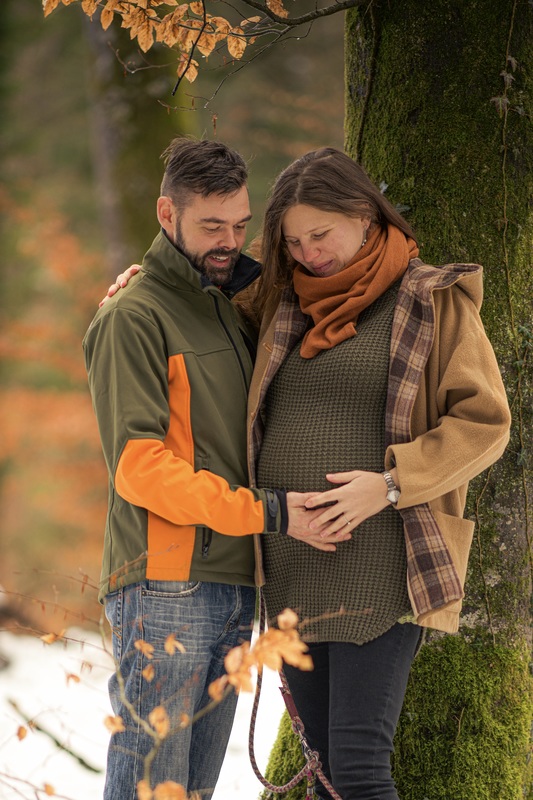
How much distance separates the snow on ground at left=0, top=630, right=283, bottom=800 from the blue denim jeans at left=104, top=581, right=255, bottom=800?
0.98 meters

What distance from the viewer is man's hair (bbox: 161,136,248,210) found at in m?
2.39

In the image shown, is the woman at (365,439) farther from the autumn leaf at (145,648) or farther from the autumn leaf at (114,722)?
the autumn leaf at (114,722)

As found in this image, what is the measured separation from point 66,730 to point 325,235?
3.17 m

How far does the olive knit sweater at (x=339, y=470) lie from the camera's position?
2195 millimetres

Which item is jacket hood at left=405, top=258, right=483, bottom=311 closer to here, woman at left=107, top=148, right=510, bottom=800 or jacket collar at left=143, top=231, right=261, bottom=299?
woman at left=107, top=148, right=510, bottom=800

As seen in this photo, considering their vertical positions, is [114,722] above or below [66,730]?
above

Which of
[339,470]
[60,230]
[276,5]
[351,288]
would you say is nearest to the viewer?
[339,470]

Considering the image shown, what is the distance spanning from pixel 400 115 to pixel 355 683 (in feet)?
6.09

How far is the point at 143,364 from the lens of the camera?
2.23 m

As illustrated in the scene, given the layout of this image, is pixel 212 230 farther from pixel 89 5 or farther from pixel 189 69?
pixel 89 5

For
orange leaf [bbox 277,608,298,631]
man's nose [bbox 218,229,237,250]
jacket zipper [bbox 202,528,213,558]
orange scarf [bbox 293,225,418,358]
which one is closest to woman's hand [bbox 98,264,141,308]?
man's nose [bbox 218,229,237,250]

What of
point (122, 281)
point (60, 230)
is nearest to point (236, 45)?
point (122, 281)

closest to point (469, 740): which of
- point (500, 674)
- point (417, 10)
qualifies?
point (500, 674)

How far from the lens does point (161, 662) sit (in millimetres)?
2230
